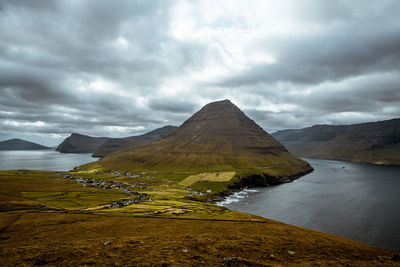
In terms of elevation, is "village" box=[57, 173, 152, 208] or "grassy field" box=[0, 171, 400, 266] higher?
"grassy field" box=[0, 171, 400, 266]

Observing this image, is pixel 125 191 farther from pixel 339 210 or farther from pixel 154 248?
pixel 339 210

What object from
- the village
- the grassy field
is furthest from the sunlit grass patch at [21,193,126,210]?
the grassy field

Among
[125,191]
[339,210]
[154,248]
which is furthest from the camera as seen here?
[125,191]

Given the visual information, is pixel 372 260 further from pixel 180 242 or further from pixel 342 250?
pixel 180 242

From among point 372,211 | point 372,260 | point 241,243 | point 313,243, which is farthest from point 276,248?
point 372,211

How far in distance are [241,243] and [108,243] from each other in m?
22.9

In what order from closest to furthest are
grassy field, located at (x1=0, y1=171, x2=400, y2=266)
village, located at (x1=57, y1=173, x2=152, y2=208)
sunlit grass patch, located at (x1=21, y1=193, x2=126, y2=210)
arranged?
grassy field, located at (x1=0, y1=171, x2=400, y2=266) → sunlit grass patch, located at (x1=21, y1=193, x2=126, y2=210) → village, located at (x1=57, y1=173, x2=152, y2=208)

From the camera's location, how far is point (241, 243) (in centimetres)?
3672

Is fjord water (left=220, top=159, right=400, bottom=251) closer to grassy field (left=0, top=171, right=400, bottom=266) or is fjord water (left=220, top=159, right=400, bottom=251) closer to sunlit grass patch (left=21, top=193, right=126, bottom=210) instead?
grassy field (left=0, top=171, right=400, bottom=266)

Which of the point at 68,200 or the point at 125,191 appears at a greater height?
the point at 68,200

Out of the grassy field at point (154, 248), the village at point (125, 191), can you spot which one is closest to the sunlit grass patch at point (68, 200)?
the village at point (125, 191)

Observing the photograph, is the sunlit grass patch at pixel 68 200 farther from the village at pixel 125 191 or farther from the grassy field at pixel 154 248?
the grassy field at pixel 154 248

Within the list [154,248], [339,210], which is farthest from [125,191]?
[339,210]

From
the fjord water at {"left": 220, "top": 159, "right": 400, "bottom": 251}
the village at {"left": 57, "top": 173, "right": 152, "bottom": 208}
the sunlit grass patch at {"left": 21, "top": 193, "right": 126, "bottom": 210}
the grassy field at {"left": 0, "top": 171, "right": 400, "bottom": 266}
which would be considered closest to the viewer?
the grassy field at {"left": 0, "top": 171, "right": 400, "bottom": 266}
